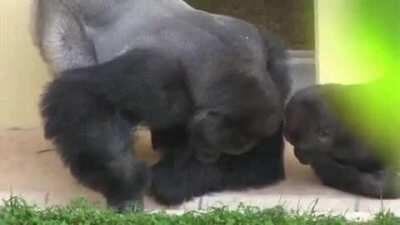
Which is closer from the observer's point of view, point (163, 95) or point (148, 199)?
point (163, 95)

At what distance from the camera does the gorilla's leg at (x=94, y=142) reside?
316cm

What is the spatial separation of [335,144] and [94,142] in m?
0.96

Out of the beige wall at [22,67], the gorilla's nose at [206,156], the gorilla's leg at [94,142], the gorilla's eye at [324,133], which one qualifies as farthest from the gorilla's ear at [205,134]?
the beige wall at [22,67]

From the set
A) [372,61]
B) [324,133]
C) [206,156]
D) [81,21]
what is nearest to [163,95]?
[206,156]

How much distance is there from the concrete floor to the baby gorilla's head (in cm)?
17

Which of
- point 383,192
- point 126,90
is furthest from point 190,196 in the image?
point 383,192

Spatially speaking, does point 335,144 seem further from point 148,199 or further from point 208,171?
point 148,199

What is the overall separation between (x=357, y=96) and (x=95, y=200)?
1.11 m

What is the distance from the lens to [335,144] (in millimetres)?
3418

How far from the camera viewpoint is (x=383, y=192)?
340 centimetres

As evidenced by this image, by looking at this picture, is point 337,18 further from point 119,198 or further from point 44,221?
point 44,221

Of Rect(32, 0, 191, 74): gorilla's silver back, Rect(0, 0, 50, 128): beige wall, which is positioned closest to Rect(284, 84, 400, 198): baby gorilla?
Rect(32, 0, 191, 74): gorilla's silver back

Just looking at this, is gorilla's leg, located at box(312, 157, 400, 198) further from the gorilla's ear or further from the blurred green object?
the gorilla's ear

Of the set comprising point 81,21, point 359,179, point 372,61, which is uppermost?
point 372,61
